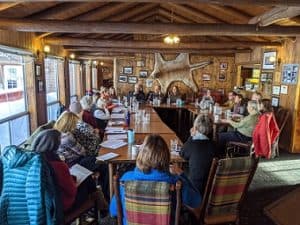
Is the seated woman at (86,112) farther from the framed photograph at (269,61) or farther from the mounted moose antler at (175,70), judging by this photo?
the mounted moose antler at (175,70)

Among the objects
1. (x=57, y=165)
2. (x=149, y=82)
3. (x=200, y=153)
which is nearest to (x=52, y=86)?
(x=149, y=82)

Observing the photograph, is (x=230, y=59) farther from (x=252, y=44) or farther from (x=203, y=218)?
(x=203, y=218)

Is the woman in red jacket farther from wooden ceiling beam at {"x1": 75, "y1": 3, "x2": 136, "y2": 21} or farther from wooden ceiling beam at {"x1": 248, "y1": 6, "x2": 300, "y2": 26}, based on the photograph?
wooden ceiling beam at {"x1": 75, "y1": 3, "x2": 136, "y2": 21}

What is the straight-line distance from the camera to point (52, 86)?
26.6 feet

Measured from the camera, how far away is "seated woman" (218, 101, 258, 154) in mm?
4520

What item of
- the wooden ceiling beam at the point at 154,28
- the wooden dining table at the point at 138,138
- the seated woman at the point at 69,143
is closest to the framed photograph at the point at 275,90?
the wooden ceiling beam at the point at 154,28

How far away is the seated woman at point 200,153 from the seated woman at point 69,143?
1.19m

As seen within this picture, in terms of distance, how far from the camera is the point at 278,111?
19.6ft

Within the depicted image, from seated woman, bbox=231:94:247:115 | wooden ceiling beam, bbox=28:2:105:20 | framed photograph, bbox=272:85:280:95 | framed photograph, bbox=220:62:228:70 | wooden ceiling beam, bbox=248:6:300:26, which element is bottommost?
seated woman, bbox=231:94:247:115

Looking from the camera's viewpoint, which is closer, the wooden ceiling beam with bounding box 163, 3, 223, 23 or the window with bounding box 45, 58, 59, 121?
the wooden ceiling beam with bounding box 163, 3, 223, 23

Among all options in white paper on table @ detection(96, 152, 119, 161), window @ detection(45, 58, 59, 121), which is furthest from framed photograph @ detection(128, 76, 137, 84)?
white paper on table @ detection(96, 152, 119, 161)

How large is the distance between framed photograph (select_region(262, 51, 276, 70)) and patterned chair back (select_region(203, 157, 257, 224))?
5.28 metres

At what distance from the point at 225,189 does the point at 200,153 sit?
1.44 feet

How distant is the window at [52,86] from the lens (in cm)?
754
